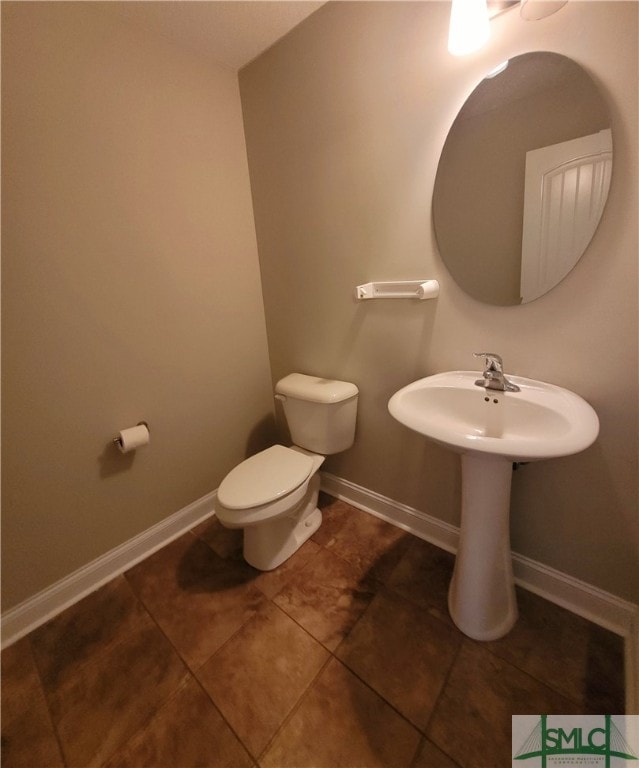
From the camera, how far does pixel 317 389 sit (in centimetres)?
145

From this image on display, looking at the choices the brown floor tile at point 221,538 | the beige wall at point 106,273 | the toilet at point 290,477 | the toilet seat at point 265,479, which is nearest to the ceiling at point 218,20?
the beige wall at point 106,273

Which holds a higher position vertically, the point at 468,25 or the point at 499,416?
the point at 468,25

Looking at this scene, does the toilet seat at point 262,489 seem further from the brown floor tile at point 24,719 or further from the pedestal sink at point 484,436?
the brown floor tile at point 24,719

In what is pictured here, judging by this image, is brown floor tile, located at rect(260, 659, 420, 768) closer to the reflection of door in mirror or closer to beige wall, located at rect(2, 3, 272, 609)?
beige wall, located at rect(2, 3, 272, 609)

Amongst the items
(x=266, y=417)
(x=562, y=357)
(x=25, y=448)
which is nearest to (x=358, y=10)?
(x=562, y=357)

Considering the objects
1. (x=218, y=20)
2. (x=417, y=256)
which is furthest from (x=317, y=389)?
(x=218, y=20)

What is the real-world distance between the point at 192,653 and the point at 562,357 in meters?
1.59

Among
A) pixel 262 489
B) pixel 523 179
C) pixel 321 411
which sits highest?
pixel 523 179

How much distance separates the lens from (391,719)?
871 millimetres

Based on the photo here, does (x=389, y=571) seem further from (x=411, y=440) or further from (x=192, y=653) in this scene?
(x=192, y=653)

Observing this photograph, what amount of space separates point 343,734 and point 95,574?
1.16m

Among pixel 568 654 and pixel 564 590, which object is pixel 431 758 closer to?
pixel 568 654

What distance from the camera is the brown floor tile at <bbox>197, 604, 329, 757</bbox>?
0.89 metres

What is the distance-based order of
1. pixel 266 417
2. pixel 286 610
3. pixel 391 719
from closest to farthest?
1. pixel 391 719
2. pixel 286 610
3. pixel 266 417
